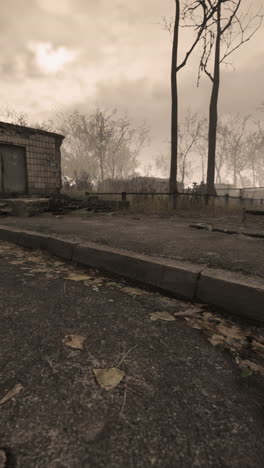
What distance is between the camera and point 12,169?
10812 millimetres

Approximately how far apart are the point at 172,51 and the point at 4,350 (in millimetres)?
11630

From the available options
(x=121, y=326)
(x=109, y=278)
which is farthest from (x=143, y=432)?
(x=109, y=278)

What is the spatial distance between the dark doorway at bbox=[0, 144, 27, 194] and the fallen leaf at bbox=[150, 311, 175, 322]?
34.7 feet

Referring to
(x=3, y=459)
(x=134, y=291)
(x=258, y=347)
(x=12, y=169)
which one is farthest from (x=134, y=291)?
(x=12, y=169)

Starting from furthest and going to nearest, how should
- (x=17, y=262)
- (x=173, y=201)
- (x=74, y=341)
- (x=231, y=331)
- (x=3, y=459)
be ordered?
(x=173, y=201) < (x=17, y=262) < (x=231, y=331) < (x=74, y=341) < (x=3, y=459)

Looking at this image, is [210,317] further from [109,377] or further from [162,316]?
[109,377]

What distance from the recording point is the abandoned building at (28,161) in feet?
34.6

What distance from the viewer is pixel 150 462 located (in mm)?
746

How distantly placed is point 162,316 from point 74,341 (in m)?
0.62

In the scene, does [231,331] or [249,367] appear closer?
[249,367]

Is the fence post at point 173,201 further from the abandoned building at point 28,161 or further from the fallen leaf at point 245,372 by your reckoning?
the fallen leaf at point 245,372

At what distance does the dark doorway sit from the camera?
10539 millimetres

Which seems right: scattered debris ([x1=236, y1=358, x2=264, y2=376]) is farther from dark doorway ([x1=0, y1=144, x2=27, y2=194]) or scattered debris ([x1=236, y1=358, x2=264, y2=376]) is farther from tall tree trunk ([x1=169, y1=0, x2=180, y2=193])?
dark doorway ([x1=0, y1=144, x2=27, y2=194])

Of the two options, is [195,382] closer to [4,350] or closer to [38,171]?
[4,350]
